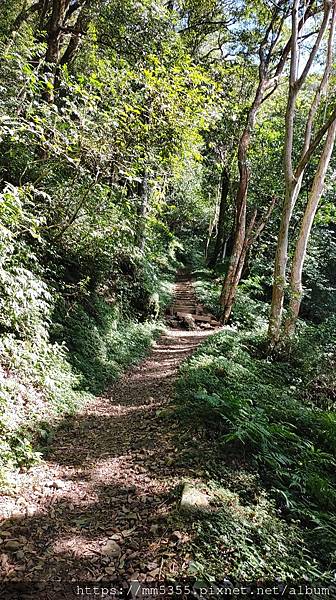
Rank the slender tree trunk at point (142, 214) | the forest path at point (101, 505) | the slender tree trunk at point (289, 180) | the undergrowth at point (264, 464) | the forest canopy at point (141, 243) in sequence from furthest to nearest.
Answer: the slender tree trunk at point (142, 214) < the slender tree trunk at point (289, 180) < the forest canopy at point (141, 243) < the undergrowth at point (264, 464) < the forest path at point (101, 505)

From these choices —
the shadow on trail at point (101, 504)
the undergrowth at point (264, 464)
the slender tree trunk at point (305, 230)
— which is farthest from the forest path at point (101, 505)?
the slender tree trunk at point (305, 230)

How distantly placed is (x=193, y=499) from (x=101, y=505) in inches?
37.8

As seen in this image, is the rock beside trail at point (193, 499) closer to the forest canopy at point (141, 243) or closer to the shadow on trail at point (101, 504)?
the shadow on trail at point (101, 504)

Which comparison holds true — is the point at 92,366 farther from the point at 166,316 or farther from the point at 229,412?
the point at 166,316

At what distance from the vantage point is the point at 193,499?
328 centimetres

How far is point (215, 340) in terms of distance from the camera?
9641 millimetres

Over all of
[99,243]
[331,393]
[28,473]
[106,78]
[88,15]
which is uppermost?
[88,15]

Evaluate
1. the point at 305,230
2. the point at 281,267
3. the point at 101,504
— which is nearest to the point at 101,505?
the point at 101,504

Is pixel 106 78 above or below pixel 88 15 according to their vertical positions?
below

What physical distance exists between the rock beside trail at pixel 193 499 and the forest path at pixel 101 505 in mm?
91

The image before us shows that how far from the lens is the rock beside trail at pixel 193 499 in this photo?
10.5ft

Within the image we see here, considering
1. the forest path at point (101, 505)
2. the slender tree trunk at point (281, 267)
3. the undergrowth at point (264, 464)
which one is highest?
the slender tree trunk at point (281, 267)

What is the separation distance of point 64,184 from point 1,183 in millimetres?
1199

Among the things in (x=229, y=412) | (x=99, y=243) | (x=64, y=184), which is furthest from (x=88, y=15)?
(x=229, y=412)
